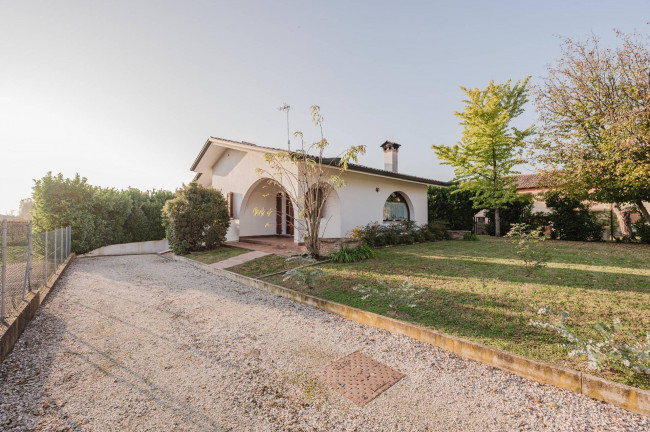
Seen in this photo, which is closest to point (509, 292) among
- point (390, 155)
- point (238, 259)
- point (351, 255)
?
point (351, 255)

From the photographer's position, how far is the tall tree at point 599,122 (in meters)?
9.33

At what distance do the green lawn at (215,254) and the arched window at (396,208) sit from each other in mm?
6728

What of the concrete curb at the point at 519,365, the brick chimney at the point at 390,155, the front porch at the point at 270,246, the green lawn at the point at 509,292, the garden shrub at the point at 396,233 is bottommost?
the concrete curb at the point at 519,365

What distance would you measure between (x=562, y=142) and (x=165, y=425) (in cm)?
1591

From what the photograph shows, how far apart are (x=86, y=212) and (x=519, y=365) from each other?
1478 cm

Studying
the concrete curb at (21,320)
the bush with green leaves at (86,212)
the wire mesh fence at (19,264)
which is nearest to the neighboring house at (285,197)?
the bush with green leaves at (86,212)

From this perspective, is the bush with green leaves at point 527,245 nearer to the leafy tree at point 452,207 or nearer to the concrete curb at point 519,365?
the concrete curb at point 519,365

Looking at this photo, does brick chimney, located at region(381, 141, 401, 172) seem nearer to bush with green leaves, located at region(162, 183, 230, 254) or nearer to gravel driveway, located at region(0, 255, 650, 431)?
bush with green leaves, located at region(162, 183, 230, 254)

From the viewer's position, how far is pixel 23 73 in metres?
7.52

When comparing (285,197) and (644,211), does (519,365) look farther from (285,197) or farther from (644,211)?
(644,211)

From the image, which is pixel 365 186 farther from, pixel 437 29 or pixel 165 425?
pixel 165 425

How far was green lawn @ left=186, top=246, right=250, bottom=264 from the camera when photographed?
29.8 feet

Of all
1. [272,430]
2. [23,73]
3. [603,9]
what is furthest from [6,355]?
[603,9]

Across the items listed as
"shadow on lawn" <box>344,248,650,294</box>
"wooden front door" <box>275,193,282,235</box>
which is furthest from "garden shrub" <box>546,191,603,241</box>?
"wooden front door" <box>275,193,282,235</box>
